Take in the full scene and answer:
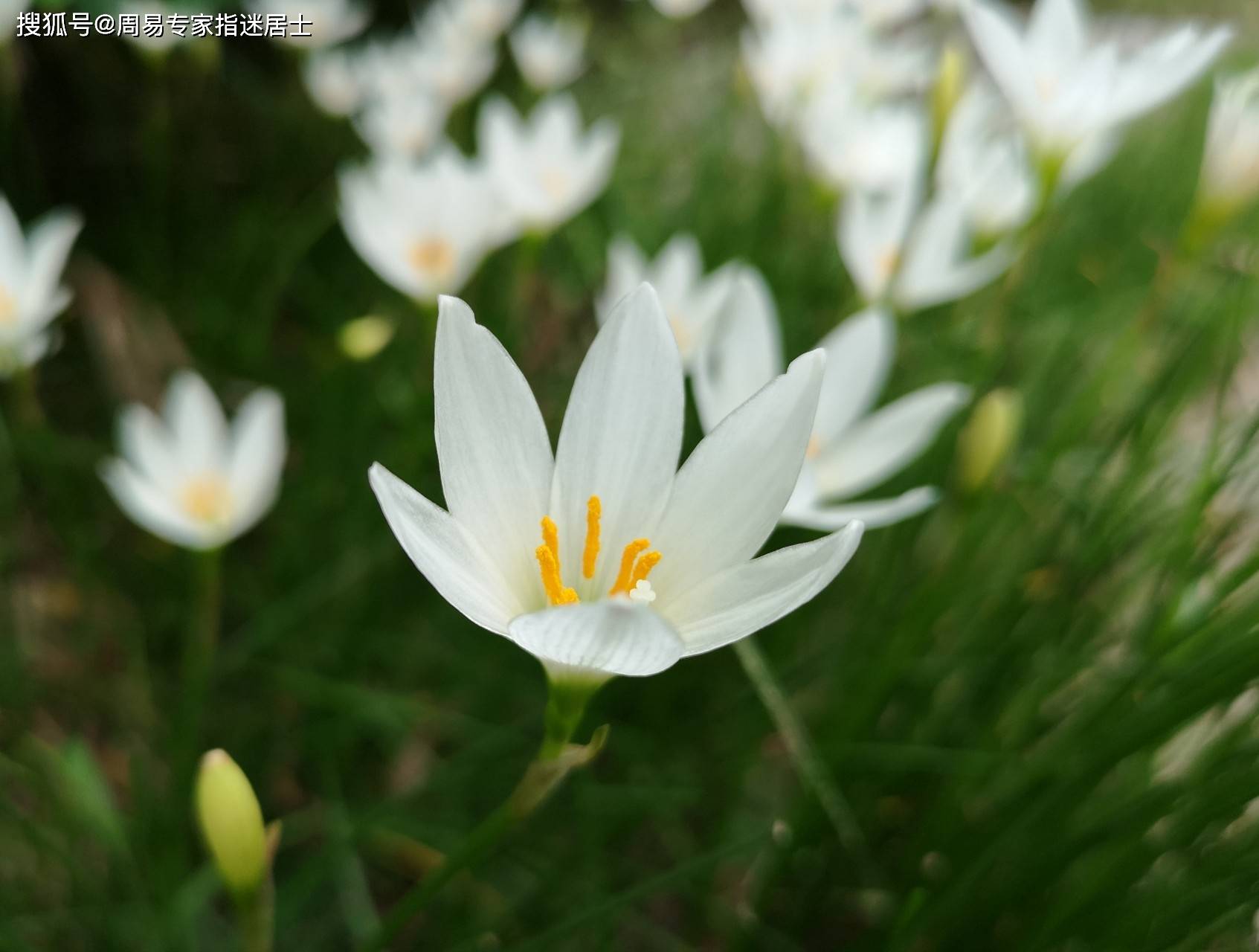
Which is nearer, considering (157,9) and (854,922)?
(854,922)

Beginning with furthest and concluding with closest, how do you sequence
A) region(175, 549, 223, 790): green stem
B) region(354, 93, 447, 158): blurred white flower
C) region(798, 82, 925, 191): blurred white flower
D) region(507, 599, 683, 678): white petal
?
region(354, 93, 447, 158): blurred white flower → region(798, 82, 925, 191): blurred white flower → region(175, 549, 223, 790): green stem → region(507, 599, 683, 678): white petal

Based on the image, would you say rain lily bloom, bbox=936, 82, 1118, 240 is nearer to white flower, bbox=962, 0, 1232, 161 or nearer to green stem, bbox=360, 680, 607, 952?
white flower, bbox=962, 0, 1232, 161

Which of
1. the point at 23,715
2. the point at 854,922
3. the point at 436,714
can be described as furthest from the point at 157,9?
the point at 854,922

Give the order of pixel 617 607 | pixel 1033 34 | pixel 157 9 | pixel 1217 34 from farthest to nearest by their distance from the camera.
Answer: pixel 157 9 < pixel 1033 34 < pixel 1217 34 < pixel 617 607

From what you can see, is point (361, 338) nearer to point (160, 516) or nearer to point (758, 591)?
point (160, 516)

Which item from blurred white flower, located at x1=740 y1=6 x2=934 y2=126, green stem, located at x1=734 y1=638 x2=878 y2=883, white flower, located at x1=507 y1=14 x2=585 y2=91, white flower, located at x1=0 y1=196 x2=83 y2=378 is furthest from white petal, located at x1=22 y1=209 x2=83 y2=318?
white flower, located at x1=507 y1=14 x2=585 y2=91

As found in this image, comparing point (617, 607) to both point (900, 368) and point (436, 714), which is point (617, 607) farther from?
point (900, 368)

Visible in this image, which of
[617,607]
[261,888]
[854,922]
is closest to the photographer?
[617,607]

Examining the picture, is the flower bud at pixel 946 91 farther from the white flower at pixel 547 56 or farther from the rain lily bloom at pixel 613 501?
the white flower at pixel 547 56
